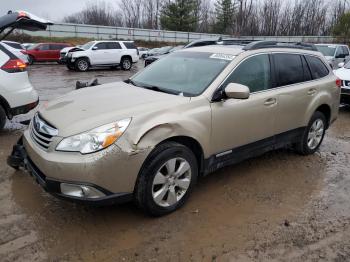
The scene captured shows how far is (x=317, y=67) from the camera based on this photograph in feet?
17.7

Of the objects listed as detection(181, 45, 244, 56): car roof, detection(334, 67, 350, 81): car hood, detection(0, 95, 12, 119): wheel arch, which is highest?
detection(181, 45, 244, 56): car roof

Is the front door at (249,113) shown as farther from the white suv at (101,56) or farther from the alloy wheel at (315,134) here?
the white suv at (101,56)

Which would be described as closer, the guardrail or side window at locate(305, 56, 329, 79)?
side window at locate(305, 56, 329, 79)

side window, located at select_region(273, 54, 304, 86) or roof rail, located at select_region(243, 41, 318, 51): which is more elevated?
roof rail, located at select_region(243, 41, 318, 51)

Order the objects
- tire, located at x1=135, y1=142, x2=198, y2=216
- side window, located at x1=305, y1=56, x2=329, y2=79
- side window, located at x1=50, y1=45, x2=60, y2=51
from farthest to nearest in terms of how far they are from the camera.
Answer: side window, located at x1=50, y1=45, x2=60, y2=51 → side window, located at x1=305, y1=56, x2=329, y2=79 → tire, located at x1=135, y1=142, x2=198, y2=216

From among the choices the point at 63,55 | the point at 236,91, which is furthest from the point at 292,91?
the point at 63,55

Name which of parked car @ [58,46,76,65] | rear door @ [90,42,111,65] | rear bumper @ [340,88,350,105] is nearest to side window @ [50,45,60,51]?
parked car @ [58,46,76,65]

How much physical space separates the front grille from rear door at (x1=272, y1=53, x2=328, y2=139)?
2783 mm

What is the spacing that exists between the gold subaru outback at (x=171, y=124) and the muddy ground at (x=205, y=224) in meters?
0.34

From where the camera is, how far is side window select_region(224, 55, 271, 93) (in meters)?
4.06

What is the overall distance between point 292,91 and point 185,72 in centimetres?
152

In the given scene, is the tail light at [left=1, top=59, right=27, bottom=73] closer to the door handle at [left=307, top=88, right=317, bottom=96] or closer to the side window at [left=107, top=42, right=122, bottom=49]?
the door handle at [left=307, top=88, right=317, bottom=96]

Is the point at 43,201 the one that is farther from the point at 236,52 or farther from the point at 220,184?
the point at 236,52

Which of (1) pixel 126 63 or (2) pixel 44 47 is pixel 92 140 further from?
(2) pixel 44 47
